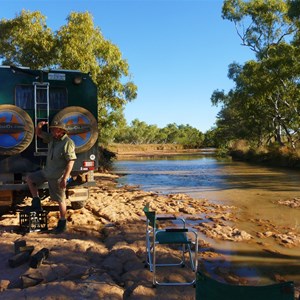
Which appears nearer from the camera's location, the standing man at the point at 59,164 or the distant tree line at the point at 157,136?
the standing man at the point at 59,164

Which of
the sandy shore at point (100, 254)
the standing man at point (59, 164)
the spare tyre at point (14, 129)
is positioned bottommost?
the sandy shore at point (100, 254)

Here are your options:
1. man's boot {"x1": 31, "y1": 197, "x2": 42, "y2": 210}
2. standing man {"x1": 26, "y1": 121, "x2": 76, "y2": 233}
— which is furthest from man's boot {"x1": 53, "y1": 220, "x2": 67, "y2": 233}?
man's boot {"x1": 31, "y1": 197, "x2": 42, "y2": 210}

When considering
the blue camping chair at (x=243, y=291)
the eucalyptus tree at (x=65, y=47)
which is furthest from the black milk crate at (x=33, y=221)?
the eucalyptus tree at (x=65, y=47)

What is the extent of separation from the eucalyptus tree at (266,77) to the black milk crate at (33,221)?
21.0 metres

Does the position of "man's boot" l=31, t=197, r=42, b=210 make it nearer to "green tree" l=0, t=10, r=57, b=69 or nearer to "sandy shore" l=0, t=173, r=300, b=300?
"sandy shore" l=0, t=173, r=300, b=300

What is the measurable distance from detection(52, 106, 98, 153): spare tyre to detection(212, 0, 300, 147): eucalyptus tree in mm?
19331

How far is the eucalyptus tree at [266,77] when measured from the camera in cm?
2655

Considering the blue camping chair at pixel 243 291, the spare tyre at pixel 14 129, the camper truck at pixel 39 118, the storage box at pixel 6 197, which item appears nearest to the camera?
the blue camping chair at pixel 243 291

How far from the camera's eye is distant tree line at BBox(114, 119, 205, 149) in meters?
96.3

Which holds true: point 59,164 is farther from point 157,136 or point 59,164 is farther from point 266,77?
→ point 157,136

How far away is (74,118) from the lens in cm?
766

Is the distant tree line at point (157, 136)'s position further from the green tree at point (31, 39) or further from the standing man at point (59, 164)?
the standing man at point (59, 164)

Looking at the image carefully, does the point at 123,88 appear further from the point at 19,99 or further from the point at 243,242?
the point at 243,242

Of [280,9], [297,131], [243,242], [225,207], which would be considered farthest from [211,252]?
[280,9]
